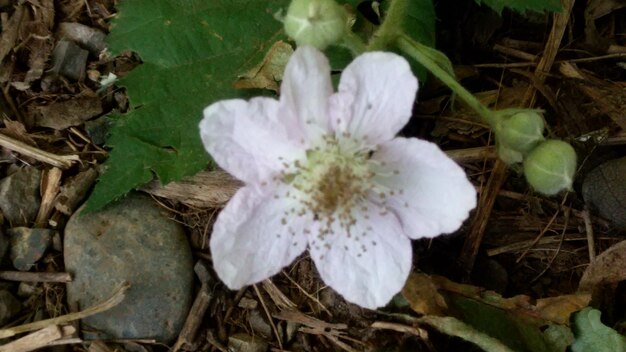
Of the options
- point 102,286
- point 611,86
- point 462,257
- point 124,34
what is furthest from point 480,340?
point 124,34

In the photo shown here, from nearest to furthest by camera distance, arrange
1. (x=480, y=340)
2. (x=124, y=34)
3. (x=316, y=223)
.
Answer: (x=316, y=223), (x=480, y=340), (x=124, y=34)

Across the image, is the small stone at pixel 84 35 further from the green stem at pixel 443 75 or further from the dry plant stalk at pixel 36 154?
the green stem at pixel 443 75

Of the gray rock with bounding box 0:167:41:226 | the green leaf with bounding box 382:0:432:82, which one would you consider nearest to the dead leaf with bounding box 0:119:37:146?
the gray rock with bounding box 0:167:41:226

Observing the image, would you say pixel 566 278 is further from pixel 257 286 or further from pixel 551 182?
pixel 257 286

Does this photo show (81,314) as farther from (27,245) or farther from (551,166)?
(551,166)

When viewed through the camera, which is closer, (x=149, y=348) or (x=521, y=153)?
(x=521, y=153)

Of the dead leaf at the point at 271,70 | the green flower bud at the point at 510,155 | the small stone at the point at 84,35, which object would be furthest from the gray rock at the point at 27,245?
the green flower bud at the point at 510,155

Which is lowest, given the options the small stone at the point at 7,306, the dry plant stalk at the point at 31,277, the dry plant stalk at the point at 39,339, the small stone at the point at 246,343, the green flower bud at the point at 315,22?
the small stone at the point at 246,343

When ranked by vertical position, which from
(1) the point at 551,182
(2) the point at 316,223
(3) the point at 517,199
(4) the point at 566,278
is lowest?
(4) the point at 566,278
